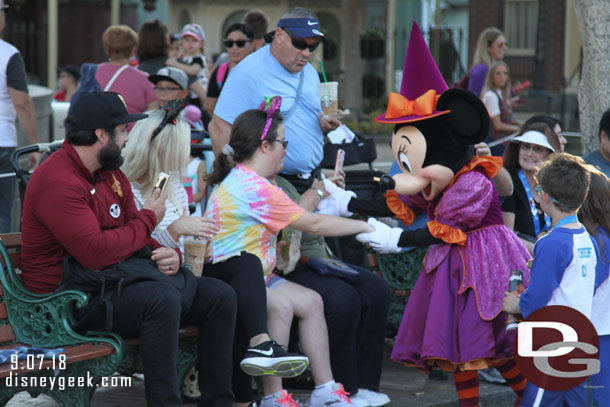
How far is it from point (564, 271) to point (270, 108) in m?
1.79

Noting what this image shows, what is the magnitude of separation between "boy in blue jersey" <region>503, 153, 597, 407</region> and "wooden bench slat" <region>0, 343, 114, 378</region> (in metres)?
1.94

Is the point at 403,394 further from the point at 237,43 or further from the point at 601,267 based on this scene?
the point at 237,43

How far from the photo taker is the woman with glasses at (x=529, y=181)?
599 centimetres

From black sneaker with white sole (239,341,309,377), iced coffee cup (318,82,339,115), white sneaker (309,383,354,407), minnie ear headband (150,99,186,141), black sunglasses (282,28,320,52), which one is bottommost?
white sneaker (309,383,354,407)

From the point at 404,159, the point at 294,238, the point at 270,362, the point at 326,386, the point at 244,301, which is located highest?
the point at 404,159

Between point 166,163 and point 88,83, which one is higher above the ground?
point 88,83

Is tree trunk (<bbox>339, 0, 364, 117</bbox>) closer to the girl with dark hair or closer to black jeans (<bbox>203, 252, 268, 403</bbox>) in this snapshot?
the girl with dark hair

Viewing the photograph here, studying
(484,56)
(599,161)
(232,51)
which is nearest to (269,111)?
(599,161)

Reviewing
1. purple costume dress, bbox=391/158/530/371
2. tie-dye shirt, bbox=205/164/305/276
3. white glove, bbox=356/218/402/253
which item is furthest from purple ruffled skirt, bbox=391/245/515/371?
tie-dye shirt, bbox=205/164/305/276

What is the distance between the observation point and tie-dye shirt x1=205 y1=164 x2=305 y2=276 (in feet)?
15.9

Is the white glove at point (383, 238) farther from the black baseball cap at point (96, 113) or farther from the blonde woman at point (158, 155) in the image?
the black baseball cap at point (96, 113)

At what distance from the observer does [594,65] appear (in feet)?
21.4

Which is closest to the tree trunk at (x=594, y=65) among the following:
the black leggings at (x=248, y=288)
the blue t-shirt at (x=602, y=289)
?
the blue t-shirt at (x=602, y=289)

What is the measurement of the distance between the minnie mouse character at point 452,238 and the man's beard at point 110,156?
1291 mm
